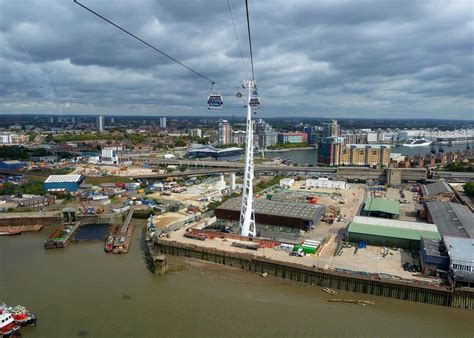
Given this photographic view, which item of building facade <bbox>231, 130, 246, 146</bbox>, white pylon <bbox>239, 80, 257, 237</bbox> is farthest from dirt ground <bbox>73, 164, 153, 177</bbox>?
building facade <bbox>231, 130, 246, 146</bbox>

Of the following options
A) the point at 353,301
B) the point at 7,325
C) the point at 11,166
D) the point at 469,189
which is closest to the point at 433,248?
the point at 353,301

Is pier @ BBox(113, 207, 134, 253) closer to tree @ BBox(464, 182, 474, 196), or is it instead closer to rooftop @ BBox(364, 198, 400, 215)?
rooftop @ BBox(364, 198, 400, 215)

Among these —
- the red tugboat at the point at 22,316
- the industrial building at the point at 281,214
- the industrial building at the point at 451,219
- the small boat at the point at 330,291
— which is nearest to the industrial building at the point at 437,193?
the industrial building at the point at 451,219

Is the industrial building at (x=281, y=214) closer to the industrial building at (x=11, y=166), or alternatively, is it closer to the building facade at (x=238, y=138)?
the industrial building at (x=11, y=166)

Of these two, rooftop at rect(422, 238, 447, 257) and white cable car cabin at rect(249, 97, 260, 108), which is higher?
white cable car cabin at rect(249, 97, 260, 108)

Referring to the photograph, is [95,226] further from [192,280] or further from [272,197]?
[272,197]

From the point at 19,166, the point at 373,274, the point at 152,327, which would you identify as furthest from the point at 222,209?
the point at 19,166
